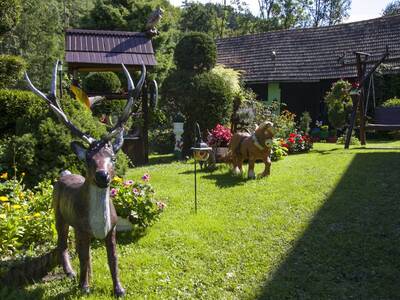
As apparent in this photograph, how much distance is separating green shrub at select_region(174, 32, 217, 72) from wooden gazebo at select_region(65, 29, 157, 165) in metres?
2.08

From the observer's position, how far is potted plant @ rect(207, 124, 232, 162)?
10.7 meters

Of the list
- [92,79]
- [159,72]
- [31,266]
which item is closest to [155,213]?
[31,266]

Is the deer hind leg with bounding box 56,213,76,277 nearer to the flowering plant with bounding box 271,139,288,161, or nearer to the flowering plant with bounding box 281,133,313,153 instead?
the flowering plant with bounding box 271,139,288,161

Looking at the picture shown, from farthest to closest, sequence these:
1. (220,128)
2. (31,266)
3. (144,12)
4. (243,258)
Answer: (144,12), (220,128), (243,258), (31,266)

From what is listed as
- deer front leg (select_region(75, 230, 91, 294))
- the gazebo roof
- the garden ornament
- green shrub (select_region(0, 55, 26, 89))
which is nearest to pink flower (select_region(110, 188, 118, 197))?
deer front leg (select_region(75, 230, 91, 294))

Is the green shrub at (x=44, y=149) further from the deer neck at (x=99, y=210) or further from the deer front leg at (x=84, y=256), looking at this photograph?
the deer neck at (x=99, y=210)

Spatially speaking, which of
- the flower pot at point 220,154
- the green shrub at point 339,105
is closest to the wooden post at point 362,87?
the green shrub at point 339,105

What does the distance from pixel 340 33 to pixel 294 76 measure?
3.41 metres

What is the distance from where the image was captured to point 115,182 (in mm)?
6055

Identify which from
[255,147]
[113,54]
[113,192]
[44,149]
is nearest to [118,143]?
[113,192]

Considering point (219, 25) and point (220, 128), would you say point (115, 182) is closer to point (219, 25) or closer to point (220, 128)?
point (220, 128)

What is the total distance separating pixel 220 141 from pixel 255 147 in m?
2.43

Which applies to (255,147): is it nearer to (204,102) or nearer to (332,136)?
(204,102)

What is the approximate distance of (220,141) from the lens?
11055mm
